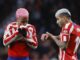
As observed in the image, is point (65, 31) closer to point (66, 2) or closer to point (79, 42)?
point (79, 42)

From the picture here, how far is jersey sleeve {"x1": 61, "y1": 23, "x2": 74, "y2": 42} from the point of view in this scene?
853cm

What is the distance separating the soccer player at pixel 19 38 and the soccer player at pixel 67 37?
428 mm

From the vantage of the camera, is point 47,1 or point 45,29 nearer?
point 45,29

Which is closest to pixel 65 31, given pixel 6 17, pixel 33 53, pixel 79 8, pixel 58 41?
pixel 58 41

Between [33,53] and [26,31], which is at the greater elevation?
[26,31]

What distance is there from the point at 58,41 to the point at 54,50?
5090 mm

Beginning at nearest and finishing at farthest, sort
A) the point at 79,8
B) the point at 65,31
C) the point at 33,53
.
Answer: the point at 65,31
the point at 33,53
the point at 79,8

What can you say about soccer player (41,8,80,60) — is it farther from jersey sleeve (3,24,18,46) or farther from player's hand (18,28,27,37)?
jersey sleeve (3,24,18,46)

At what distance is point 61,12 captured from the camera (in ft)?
28.6

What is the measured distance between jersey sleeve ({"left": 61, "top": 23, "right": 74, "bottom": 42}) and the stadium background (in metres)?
4.96

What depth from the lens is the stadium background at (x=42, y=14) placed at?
1366 cm

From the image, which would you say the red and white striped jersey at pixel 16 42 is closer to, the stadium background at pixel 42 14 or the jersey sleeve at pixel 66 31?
the jersey sleeve at pixel 66 31

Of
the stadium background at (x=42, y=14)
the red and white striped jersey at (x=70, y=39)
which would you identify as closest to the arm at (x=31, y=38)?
the red and white striped jersey at (x=70, y=39)

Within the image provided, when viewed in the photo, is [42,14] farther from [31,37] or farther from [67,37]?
[67,37]
